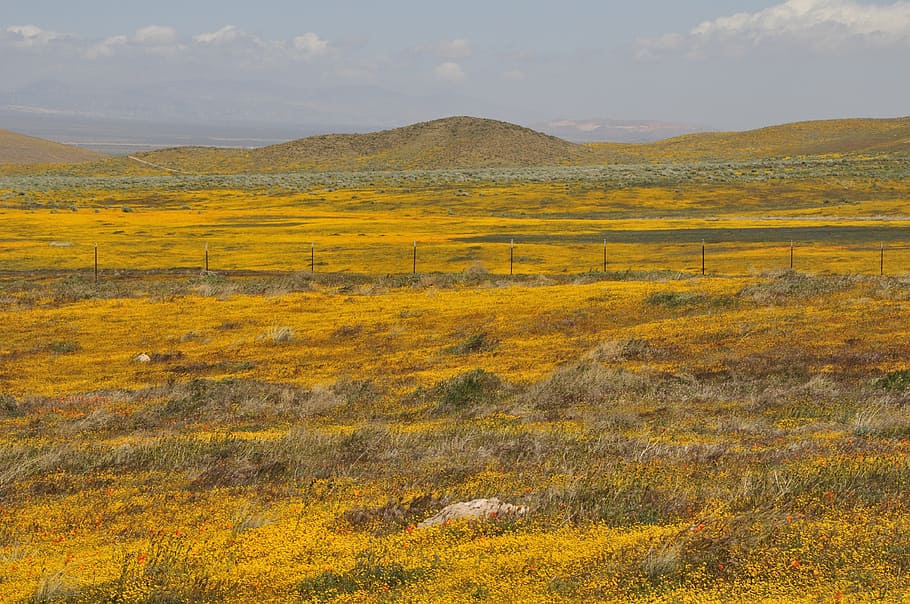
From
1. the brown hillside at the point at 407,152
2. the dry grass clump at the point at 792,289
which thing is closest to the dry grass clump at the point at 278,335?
the dry grass clump at the point at 792,289

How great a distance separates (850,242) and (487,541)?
43.6m

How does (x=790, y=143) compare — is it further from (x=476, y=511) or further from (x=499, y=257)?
(x=476, y=511)

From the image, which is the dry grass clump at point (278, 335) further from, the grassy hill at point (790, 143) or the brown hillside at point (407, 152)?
the grassy hill at point (790, 143)

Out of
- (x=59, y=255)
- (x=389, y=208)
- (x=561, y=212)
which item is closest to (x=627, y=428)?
(x=59, y=255)

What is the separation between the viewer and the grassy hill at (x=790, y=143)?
5940 inches

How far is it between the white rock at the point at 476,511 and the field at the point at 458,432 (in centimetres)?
19

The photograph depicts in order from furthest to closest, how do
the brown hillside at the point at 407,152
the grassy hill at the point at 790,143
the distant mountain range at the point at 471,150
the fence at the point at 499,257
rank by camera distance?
the brown hillside at the point at 407,152 → the distant mountain range at the point at 471,150 → the grassy hill at the point at 790,143 → the fence at the point at 499,257

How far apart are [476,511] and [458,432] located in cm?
429

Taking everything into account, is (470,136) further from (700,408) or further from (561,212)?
(700,408)

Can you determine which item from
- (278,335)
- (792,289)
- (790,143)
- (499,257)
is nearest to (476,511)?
(278,335)

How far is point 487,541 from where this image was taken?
6.99 meters

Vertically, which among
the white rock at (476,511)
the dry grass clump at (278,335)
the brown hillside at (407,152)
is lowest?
the dry grass clump at (278,335)

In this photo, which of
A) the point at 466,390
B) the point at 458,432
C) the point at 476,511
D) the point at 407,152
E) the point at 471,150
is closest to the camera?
the point at 476,511

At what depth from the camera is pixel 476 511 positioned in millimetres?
7777
